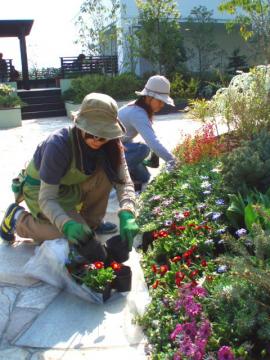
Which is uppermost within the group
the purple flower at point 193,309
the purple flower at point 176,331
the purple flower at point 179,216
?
the purple flower at point 179,216

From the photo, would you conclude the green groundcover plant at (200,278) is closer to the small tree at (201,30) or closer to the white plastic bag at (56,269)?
the white plastic bag at (56,269)

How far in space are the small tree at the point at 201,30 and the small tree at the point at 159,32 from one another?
5.68 feet

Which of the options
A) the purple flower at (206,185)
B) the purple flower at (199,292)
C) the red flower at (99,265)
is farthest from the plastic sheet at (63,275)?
the purple flower at (206,185)

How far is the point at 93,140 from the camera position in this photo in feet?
9.50

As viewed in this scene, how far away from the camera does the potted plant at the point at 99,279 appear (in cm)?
269

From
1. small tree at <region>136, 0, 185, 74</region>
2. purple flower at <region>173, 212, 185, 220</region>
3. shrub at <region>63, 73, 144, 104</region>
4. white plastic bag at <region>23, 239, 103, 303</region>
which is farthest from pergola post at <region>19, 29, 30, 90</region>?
white plastic bag at <region>23, 239, 103, 303</region>

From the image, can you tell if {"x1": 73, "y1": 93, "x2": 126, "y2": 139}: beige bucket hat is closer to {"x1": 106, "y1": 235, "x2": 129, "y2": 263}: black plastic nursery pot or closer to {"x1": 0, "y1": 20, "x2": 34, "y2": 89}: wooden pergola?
{"x1": 106, "y1": 235, "x2": 129, "y2": 263}: black plastic nursery pot

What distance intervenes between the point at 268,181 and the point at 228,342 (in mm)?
1611

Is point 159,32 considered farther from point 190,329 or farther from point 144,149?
point 190,329

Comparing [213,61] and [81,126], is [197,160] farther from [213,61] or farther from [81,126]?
[213,61]

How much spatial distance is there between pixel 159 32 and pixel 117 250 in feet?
44.4

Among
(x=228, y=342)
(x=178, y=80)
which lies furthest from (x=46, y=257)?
(x=178, y=80)

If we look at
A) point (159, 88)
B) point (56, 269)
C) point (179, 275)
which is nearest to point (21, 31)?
point (159, 88)

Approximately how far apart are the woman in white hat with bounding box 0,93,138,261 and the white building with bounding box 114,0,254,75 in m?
14.1
